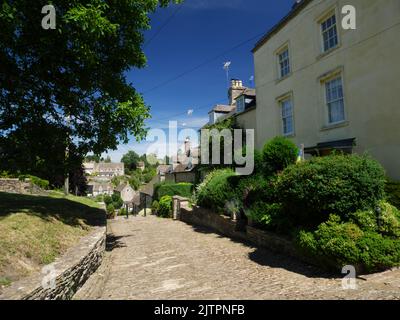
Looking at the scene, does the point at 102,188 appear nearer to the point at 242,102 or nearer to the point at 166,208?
the point at 166,208

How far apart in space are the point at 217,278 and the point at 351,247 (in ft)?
8.91

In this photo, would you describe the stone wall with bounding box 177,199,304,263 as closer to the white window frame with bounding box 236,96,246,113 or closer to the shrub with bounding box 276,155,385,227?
the shrub with bounding box 276,155,385,227

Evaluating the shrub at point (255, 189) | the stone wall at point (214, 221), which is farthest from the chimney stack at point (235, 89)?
the shrub at point (255, 189)

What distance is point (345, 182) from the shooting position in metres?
5.94

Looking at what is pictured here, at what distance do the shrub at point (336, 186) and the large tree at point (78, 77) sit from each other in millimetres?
4573

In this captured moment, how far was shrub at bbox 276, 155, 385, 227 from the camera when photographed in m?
5.96

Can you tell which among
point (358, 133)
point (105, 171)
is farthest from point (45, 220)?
point (105, 171)

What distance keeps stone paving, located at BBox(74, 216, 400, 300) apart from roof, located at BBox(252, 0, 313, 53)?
11.7m

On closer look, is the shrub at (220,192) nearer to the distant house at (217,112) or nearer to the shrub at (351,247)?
the shrub at (351,247)

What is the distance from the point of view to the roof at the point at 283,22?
1434 centimetres

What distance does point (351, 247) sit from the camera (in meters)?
5.45

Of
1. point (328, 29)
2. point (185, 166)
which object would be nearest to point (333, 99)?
point (328, 29)

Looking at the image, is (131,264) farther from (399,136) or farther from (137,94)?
(399,136)
